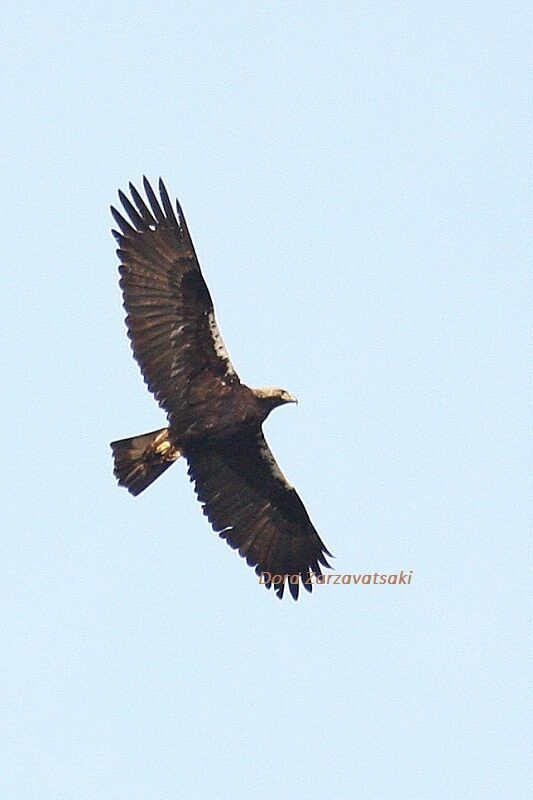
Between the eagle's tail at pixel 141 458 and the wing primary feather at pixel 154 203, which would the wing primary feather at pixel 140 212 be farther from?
the eagle's tail at pixel 141 458

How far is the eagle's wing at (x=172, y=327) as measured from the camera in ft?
74.4

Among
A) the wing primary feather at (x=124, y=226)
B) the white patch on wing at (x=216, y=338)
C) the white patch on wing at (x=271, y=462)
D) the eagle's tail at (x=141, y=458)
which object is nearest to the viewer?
the white patch on wing at (x=216, y=338)

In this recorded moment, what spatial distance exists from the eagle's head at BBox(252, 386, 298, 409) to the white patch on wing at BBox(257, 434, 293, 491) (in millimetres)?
588

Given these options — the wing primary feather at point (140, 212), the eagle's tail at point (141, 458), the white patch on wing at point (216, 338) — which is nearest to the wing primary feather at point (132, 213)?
the wing primary feather at point (140, 212)

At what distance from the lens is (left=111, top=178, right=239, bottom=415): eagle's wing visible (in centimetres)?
2269

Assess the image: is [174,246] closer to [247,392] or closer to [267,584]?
[247,392]

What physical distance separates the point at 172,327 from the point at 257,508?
8.86ft

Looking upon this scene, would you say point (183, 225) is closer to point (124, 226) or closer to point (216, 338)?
point (124, 226)

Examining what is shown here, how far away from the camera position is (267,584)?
24.4 m

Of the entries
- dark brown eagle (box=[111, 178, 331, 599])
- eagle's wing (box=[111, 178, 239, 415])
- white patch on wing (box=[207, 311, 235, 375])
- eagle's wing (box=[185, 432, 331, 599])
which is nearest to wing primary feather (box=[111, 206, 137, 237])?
dark brown eagle (box=[111, 178, 331, 599])

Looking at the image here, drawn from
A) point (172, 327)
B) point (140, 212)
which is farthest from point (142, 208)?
point (172, 327)

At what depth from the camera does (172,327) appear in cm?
2272

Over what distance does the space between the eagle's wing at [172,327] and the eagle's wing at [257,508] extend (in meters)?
0.91

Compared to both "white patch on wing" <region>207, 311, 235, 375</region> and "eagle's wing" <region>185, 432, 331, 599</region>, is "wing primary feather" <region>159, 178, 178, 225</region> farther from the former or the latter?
"eagle's wing" <region>185, 432, 331, 599</region>
